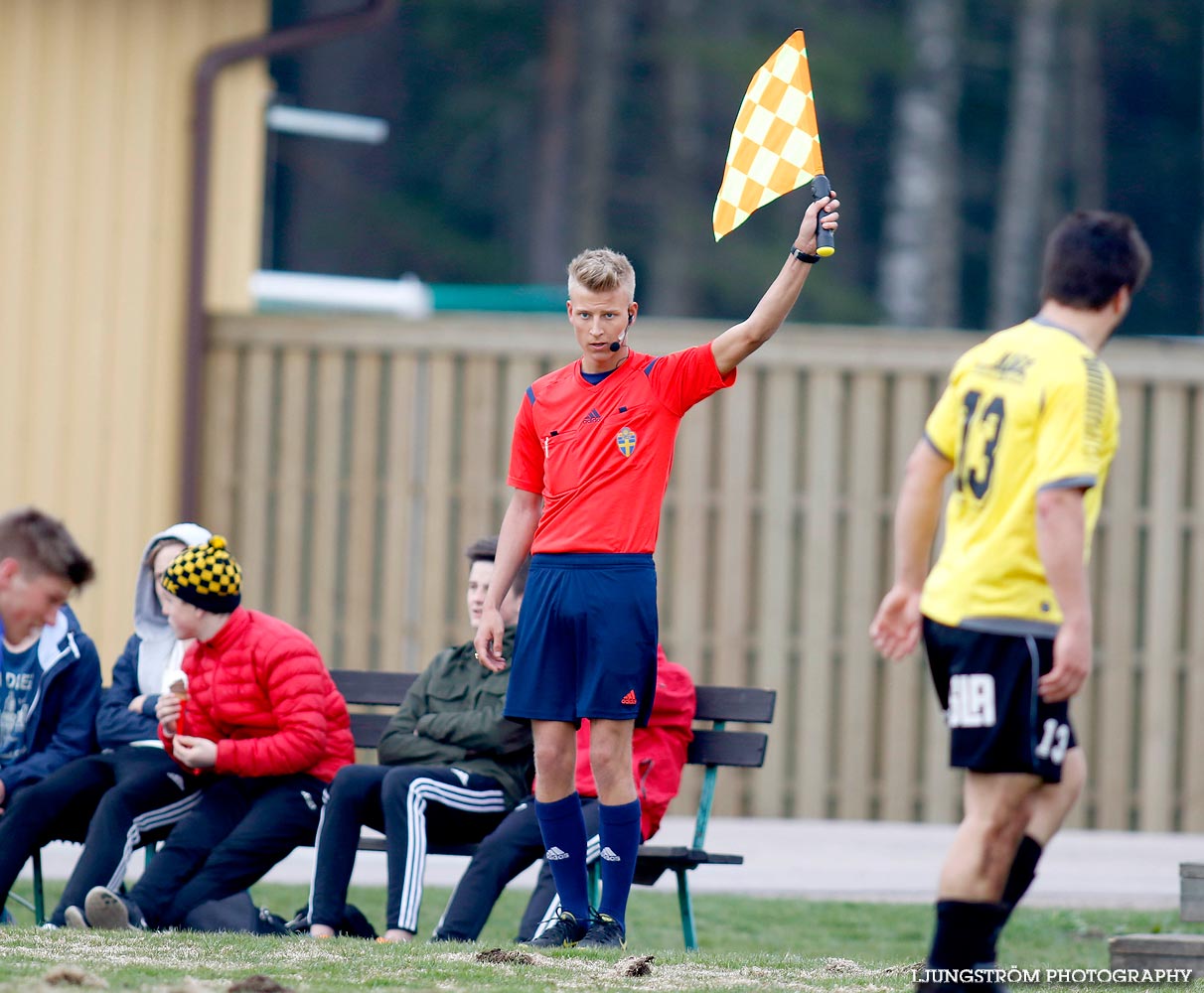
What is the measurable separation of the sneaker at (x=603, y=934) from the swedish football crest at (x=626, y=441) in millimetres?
1338

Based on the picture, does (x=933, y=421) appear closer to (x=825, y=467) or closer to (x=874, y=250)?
(x=825, y=467)

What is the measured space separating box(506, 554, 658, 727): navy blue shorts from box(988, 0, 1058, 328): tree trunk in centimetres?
1820

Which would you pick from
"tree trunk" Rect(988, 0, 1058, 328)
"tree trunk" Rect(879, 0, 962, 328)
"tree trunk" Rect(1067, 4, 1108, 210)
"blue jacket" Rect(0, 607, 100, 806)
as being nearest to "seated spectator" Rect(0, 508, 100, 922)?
"blue jacket" Rect(0, 607, 100, 806)

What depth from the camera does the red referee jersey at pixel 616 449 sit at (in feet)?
17.7

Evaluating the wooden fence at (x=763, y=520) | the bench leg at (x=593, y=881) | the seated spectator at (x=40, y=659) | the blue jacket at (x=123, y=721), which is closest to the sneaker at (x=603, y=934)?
the bench leg at (x=593, y=881)

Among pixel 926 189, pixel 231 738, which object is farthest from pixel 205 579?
pixel 926 189

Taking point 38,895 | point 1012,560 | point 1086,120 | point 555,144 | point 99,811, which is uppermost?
point 1086,120

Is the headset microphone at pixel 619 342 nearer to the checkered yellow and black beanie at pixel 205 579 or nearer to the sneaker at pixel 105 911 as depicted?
the checkered yellow and black beanie at pixel 205 579

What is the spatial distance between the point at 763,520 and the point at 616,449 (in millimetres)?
4917

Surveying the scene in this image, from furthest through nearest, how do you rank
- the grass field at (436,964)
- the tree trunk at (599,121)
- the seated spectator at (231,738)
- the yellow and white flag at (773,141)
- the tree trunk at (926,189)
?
the tree trunk at (599,121)
the tree trunk at (926,189)
the seated spectator at (231,738)
the yellow and white flag at (773,141)
the grass field at (436,964)

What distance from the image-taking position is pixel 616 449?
5.43 metres

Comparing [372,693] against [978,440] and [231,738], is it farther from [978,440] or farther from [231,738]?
[978,440]

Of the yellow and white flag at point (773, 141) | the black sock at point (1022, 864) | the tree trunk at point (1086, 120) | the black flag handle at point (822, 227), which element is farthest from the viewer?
the tree trunk at point (1086, 120)

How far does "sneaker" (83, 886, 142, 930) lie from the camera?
5652 mm
